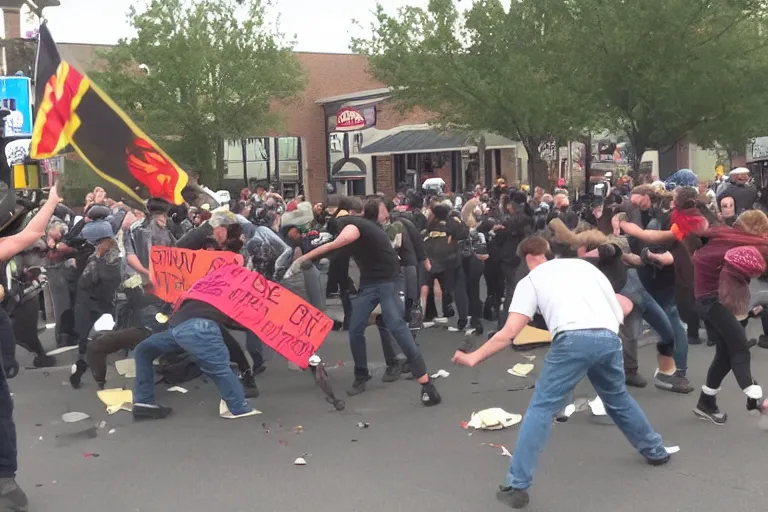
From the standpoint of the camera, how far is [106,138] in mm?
6965

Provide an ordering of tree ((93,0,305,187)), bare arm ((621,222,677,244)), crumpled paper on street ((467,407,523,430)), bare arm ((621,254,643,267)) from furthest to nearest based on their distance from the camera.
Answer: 1. tree ((93,0,305,187))
2. bare arm ((621,254,643,267))
3. bare arm ((621,222,677,244))
4. crumpled paper on street ((467,407,523,430))

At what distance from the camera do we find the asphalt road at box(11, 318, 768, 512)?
4805 millimetres

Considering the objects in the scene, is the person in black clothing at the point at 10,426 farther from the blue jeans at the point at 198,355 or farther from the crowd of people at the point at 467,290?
the blue jeans at the point at 198,355

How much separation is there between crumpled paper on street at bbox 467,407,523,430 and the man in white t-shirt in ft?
4.68

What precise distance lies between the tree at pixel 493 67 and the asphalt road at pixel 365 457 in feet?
46.2

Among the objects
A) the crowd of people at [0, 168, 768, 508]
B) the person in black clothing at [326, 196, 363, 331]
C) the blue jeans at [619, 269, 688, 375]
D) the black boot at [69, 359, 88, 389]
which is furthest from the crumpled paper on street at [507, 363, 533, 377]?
the black boot at [69, 359, 88, 389]

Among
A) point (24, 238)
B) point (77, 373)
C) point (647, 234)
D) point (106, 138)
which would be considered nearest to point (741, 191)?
point (647, 234)

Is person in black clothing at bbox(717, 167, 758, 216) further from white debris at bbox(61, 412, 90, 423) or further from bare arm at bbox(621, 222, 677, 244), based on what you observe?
white debris at bbox(61, 412, 90, 423)

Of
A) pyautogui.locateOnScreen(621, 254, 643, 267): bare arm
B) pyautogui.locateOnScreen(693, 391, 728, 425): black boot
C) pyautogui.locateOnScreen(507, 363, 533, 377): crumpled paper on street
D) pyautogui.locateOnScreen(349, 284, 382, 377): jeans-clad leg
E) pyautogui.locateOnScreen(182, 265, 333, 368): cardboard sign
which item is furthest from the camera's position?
pyautogui.locateOnScreen(507, 363, 533, 377): crumpled paper on street

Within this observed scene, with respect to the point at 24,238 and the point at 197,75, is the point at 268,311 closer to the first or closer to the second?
the point at 24,238

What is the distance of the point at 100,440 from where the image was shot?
6.20 m

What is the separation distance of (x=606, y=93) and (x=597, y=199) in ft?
28.7

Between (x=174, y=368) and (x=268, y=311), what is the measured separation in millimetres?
1463

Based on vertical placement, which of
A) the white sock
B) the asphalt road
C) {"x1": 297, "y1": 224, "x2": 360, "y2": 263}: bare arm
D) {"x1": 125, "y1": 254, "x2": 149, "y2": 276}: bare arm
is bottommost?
the asphalt road
